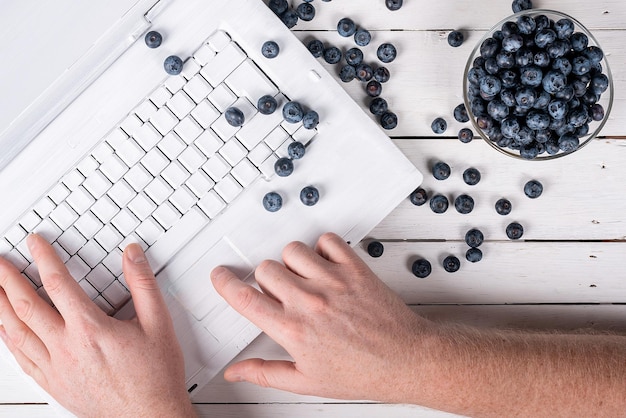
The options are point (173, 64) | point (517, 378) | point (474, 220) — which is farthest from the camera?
point (474, 220)

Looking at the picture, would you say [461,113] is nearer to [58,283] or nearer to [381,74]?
[381,74]

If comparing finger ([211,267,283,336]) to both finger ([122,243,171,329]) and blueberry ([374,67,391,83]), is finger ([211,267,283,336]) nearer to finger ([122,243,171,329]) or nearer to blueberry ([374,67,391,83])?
finger ([122,243,171,329])

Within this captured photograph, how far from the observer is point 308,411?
1154 millimetres

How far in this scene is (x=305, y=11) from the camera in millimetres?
1059

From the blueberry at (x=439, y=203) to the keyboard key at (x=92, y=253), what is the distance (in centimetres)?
60

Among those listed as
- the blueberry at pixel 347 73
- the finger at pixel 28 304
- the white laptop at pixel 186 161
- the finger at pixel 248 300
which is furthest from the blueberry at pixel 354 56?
the finger at pixel 28 304

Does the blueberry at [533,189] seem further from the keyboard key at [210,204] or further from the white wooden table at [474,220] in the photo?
the keyboard key at [210,204]

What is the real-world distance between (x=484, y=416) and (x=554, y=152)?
1.60 feet

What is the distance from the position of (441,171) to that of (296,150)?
309 mm

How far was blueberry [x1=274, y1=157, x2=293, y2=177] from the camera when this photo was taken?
0.92 m

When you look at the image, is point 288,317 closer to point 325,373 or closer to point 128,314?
point 325,373

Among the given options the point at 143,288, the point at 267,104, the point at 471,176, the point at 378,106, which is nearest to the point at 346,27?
the point at 378,106

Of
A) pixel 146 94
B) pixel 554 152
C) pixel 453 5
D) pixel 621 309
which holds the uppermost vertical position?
pixel 146 94

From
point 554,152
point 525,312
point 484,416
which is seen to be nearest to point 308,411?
point 484,416
